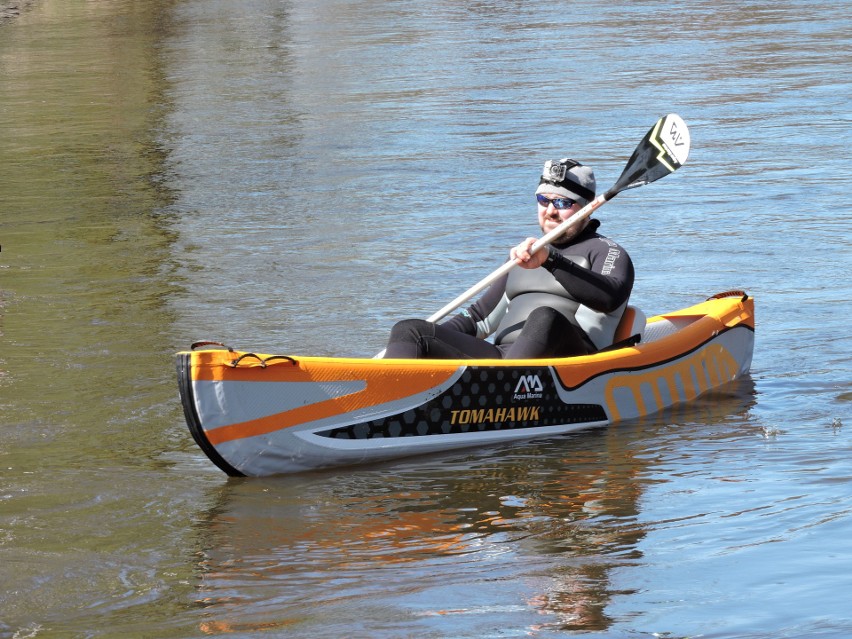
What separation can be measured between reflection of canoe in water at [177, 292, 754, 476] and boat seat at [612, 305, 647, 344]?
74 mm

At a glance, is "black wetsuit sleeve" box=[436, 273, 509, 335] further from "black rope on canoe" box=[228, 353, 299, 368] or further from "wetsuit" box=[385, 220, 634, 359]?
"black rope on canoe" box=[228, 353, 299, 368]

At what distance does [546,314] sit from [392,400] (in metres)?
0.91

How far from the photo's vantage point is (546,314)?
22.8 feet

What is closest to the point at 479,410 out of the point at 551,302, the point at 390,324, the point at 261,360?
the point at 551,302

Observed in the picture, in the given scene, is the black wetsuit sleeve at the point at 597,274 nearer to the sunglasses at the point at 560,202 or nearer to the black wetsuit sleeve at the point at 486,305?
the sunglasses at the point at 560,202

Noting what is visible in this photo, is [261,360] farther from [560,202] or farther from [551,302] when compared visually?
[560,202]

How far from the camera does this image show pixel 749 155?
15688 millimetres

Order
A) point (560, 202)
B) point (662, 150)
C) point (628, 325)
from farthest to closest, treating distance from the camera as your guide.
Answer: point (662, 150)
point (628, 325)
point (560, 202)

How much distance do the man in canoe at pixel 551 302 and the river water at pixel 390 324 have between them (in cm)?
48

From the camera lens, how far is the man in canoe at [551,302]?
6789 mm

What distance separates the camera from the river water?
4.96 meters

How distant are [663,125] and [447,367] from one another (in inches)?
84.7

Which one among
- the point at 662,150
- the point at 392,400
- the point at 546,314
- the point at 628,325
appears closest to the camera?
the point at 392,400

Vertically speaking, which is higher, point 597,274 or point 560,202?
Answer: point 560,202
